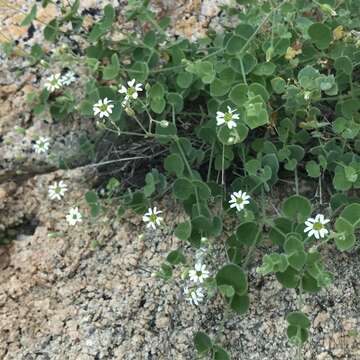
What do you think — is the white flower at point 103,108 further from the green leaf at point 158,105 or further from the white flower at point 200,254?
the white flower at point 200,254

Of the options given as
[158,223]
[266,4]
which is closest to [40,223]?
[158,223]

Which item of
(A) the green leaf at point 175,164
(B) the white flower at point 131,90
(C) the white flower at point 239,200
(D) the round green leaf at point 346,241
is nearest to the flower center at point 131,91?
(B) the white flower at point 131,90

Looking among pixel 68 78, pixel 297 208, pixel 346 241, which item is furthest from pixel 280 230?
pixel 68 78

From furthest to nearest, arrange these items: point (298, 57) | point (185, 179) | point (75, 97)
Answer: point (75, 97) → point (298, 57) → point (185, 179)

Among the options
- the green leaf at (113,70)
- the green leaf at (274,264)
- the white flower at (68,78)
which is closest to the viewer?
the green leaf at (274,264)

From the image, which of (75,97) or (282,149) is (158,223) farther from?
(75,97)

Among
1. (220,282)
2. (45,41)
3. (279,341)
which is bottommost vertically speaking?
(279,341)

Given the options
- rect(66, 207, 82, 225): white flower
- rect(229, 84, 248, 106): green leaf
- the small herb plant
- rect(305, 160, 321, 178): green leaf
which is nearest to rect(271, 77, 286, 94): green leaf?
the small herb plant

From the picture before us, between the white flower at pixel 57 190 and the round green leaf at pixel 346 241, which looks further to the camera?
the white flower at pixel 57 190
